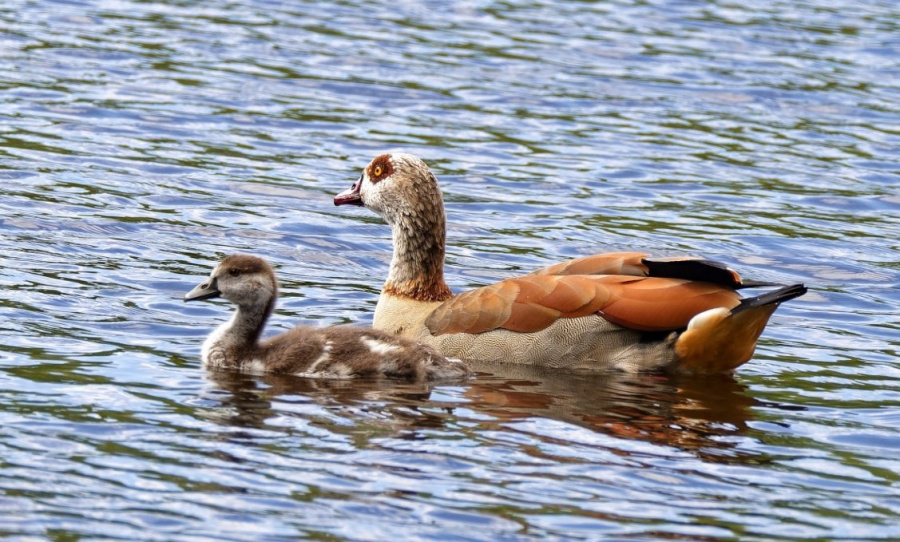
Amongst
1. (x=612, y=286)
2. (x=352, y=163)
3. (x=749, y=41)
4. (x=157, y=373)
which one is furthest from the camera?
(x=749, y=41)

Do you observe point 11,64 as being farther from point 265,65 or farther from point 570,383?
point 570,383

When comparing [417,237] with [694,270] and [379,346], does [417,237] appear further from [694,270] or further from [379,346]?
[694,270]

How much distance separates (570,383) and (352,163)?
728cm

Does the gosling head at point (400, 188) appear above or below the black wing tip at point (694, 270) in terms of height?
above

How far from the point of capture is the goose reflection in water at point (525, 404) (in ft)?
29.8

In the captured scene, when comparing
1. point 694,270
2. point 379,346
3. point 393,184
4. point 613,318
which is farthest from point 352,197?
point 694,270

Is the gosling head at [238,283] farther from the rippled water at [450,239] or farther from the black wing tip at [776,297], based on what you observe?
the black wing tip at [776,297]

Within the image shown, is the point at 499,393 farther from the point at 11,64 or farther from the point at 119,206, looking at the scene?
the point at 11,64

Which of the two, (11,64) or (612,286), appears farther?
(11,64)

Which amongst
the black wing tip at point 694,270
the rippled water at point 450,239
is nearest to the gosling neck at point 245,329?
the rippled water at point 450,239

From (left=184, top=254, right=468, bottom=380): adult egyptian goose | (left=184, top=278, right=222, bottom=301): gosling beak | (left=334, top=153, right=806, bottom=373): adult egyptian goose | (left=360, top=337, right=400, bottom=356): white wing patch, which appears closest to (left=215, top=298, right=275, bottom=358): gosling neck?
(left=184, top=254, right=468, bottom=380): adult egyptian goose

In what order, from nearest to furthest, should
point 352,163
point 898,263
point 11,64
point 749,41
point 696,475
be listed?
point 696,475 < point 898,263 < point 352,163 < point 11,64 < point 749,41

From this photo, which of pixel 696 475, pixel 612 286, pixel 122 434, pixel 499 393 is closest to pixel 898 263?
pixel 612 286

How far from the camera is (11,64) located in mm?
20078
